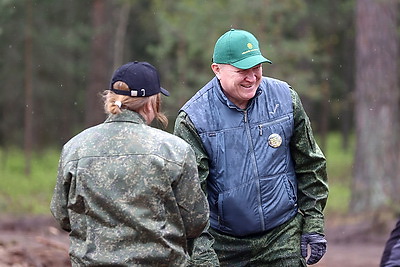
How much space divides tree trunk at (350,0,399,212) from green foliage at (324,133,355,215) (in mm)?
1434

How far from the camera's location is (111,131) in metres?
4.15

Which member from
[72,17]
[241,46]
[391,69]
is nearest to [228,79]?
[241,46]

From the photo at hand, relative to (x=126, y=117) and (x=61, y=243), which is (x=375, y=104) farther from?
(x=126, y=117)

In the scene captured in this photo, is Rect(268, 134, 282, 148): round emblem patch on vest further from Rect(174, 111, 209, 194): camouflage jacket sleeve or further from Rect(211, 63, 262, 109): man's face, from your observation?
Rect(174, 111, 209, 194): camouflage jacket sleeve

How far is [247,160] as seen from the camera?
4879 mm

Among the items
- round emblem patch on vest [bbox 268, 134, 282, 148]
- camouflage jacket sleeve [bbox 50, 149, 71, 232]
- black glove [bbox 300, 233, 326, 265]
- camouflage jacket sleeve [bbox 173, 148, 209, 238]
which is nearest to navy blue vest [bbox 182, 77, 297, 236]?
round emblem patch on vest [bbox 268, 134, 282, 148]

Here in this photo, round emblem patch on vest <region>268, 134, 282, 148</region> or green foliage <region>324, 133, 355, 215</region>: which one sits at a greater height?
round emblem patch on vest <region>268, 134, 282, 148</region>

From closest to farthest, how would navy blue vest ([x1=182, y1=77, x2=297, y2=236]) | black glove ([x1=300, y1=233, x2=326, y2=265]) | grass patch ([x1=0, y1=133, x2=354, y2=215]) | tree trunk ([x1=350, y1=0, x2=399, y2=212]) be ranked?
navy blue vest ([x1=182, y1=77, x2=297, y2=236]) < black glove ([x1=300, y1=233, x2=326, y2=265]) < tree trunk ([x1=350, y1=0, x2=399, y2=212]) < grass patch ([x1=0, y1=133, x2=354, y2=215])

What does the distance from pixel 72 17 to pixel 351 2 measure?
11.7 m

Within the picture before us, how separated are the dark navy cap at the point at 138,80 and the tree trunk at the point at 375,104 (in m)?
13.7

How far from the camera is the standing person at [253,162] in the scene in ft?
16.0

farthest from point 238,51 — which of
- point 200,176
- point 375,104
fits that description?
point 375,104

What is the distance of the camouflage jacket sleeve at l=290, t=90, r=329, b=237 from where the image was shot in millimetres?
5066

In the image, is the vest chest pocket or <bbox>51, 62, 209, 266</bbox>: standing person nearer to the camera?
<bbox>51, 62, 209, 266</bbox>: standing person
